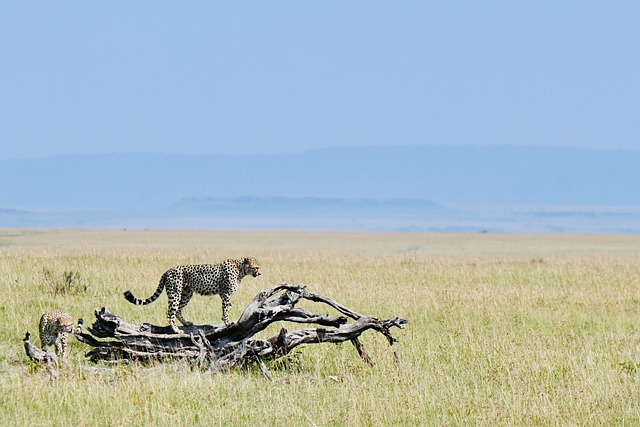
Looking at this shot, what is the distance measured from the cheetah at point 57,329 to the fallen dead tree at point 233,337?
0.62 feet

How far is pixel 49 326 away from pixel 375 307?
23.8ft

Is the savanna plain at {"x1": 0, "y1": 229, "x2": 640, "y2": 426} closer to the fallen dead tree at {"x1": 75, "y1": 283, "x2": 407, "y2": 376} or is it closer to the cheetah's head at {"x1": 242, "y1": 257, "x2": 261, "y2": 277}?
the fallen dead tree at {"x1": 75, "y1": 283, "x2": 407, "y2": 376}

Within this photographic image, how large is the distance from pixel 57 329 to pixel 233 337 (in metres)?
2.02

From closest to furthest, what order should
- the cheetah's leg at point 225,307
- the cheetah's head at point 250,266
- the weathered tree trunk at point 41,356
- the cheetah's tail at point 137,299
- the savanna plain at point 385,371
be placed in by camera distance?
the savanna plain at point 385,371, the weathered tree trunk at point 41,356, the cheetah's tail at point 137,299, the cheetah's leg at point 225,307, the cheetah's head at point 250,266

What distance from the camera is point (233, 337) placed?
10.6m

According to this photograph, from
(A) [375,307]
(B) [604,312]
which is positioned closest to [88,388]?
(A) [375,307]

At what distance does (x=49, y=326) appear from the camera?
10617 millimetres

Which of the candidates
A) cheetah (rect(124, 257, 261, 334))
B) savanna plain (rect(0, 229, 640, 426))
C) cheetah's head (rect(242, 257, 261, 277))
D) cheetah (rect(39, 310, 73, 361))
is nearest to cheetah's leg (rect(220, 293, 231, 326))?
cheetah (rect(124, 257, 261, 334))

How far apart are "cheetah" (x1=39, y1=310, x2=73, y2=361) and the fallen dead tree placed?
0.19 meters

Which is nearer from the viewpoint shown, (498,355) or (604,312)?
(498,355)

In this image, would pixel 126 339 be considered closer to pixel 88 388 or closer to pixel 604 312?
pixel 88 388

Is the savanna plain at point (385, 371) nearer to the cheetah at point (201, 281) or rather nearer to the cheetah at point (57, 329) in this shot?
the cheetah at point (57, 329)

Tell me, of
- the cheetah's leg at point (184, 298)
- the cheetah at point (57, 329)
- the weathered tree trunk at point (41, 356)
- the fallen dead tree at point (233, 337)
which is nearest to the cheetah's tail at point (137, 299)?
the cheetah's leg at point (184, 298)

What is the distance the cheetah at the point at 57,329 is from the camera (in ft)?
34.3
